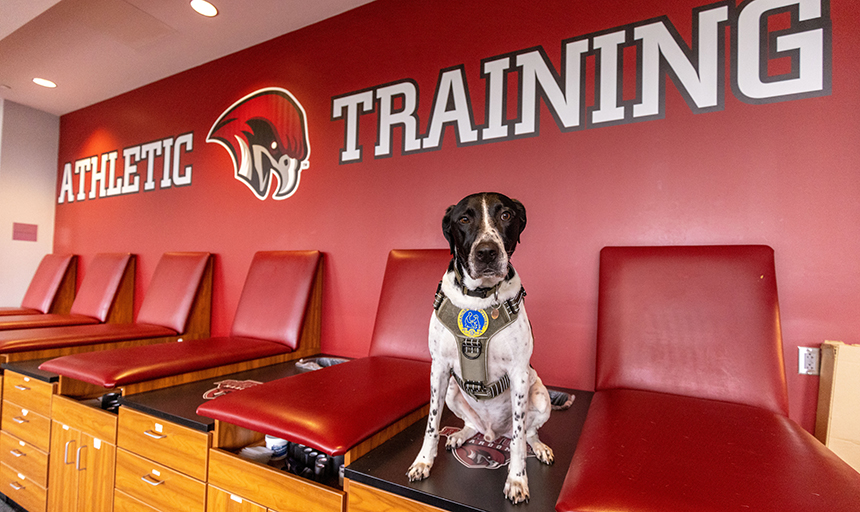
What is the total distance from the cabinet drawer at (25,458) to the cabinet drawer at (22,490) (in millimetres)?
28

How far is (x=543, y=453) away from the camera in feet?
3.42

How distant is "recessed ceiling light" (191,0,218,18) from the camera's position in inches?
89.8

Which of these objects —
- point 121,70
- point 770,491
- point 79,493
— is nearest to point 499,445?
point 770,491

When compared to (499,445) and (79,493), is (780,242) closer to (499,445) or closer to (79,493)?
(499,445)

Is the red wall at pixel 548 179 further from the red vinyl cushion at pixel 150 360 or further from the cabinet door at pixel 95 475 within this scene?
the cabinet door at pixel 95 475

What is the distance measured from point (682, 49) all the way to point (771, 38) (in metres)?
0.29

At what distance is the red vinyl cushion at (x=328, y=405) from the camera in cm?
102

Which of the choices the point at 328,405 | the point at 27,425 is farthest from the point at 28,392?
the point at 328,405

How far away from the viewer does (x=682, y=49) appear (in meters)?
1.55

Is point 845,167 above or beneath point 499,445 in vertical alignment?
above

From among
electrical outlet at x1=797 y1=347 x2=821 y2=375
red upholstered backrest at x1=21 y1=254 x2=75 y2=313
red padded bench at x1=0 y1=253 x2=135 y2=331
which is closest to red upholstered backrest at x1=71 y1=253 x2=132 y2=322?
red padded bench at x1=0 y1=253 x2=135 y2=331

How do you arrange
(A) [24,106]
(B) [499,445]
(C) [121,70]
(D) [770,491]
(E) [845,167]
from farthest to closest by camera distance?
(A) [24,106] < (C) [121,70] < (E) [845,167] < (B) [499,445] < (D) [770,491]

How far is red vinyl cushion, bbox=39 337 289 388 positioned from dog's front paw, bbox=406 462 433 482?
126 cm

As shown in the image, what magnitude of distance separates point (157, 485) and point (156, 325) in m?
1.60
